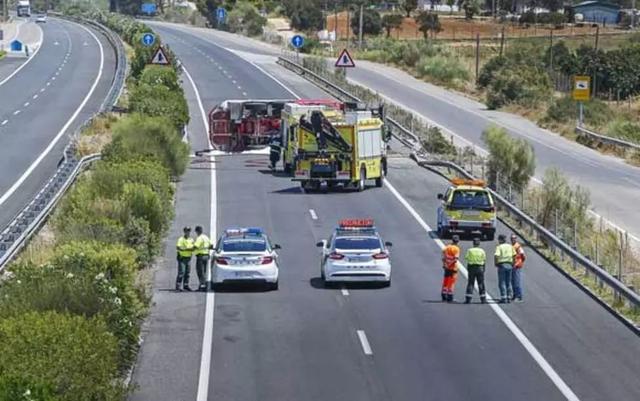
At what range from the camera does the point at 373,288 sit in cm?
3056

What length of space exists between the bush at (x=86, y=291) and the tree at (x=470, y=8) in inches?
6033

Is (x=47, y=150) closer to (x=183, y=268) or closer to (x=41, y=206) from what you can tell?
(x=41, y=206)

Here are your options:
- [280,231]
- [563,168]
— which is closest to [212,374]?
[280,231]

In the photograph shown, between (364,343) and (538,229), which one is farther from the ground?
(364,343)

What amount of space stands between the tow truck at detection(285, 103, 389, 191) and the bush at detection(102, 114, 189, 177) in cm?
427

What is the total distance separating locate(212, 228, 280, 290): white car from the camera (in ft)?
96.6

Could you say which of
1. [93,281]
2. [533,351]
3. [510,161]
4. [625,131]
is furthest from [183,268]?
[625,131]

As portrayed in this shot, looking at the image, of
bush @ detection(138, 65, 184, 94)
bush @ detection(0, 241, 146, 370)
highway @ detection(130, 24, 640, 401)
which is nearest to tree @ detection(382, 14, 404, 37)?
bush @ detection(138, 65, 184, 94)

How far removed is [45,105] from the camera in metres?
74.6

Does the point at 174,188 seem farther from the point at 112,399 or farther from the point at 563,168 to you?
the point at 112,399

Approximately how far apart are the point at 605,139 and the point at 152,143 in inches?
1129

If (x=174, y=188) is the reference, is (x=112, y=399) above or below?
above

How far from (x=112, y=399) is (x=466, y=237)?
70.0 feet

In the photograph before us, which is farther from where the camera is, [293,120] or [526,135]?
[526,135]
